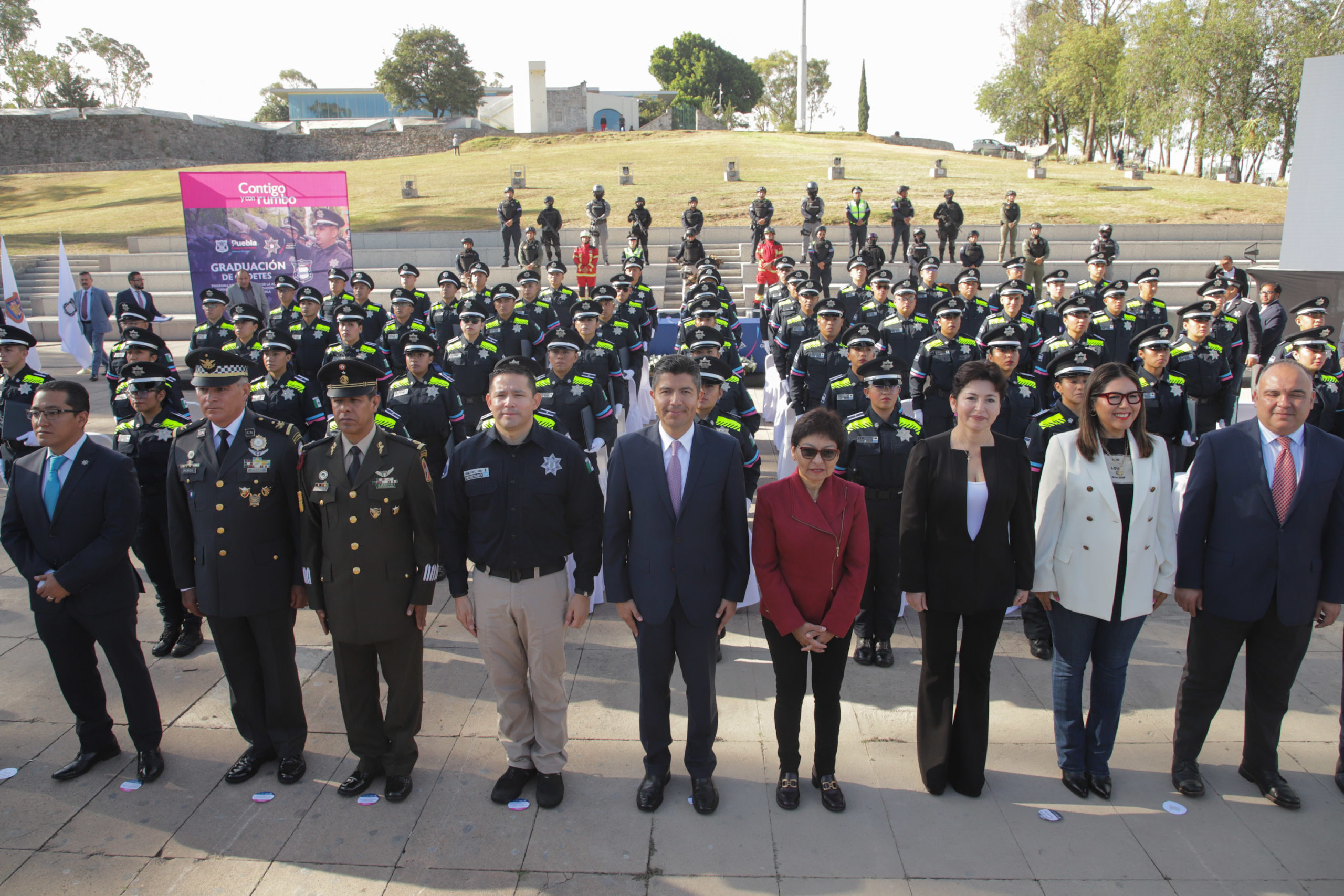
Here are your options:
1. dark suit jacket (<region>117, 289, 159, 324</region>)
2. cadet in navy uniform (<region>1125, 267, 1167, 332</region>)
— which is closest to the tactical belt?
cadet in navy uniform (<region>1125, 267, 1167, 332</region>)

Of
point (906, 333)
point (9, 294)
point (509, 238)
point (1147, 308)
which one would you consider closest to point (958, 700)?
point (906, 333)

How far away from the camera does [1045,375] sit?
7656mm

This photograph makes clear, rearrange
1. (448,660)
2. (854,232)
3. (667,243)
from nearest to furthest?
(448,660) → (854,232) → (667,243)

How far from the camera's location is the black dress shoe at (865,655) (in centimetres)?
486

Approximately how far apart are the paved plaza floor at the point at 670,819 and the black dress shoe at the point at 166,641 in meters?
0.56

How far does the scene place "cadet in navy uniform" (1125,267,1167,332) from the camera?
31.6 feet

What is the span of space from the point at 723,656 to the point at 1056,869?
2219mm

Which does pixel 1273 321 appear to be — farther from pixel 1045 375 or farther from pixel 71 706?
pixel 71 706

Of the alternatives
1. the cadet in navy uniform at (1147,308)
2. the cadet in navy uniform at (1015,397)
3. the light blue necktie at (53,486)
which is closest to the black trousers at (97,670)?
the light blue necktie at (53,486)

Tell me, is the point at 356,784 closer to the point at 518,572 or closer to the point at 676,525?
the point at 518,572

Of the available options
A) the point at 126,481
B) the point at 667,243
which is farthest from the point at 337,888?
the point at 667,243

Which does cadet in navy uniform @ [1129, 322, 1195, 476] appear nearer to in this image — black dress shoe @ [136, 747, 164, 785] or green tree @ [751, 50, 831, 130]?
black dress shoe @ [136, 747, 164, 785]

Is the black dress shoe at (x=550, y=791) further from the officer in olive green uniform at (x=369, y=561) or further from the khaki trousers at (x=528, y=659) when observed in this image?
the officer in olive green uniform at (x=369, y=561)

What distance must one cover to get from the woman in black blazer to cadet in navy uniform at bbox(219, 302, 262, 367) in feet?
21.5
